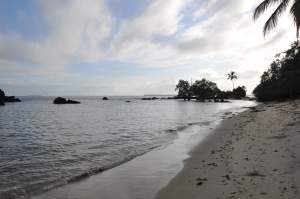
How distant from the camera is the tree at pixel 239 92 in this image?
154 m

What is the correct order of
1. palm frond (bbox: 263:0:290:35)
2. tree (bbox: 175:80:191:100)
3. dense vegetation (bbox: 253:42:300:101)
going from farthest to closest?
tree (bbox: 175:80:191:100)
dense vegetation (bbox: 253:42:300:101)
palm frond (bbox: 263:0:290:35)

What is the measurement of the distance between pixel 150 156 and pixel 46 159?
521cm

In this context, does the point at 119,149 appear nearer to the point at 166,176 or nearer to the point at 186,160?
the point at 186,160

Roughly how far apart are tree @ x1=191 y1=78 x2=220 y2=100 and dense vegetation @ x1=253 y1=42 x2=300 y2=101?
5338 cm

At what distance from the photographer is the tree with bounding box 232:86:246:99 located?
154 metres

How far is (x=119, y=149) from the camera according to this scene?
1800 centimetres

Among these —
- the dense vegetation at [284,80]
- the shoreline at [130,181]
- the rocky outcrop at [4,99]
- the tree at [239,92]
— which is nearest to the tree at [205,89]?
the tree at [239,92]

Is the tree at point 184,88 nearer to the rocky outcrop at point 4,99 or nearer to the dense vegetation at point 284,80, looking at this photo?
the dense vegetation at point 284,80

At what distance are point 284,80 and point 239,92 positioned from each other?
305 feet

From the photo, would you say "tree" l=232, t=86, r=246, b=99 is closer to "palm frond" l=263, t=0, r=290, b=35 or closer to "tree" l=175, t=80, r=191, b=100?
"tree" l=175, t=80, r=191, b=100

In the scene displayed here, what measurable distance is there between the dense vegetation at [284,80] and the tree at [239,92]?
201 ft

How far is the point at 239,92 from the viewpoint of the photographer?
154 m

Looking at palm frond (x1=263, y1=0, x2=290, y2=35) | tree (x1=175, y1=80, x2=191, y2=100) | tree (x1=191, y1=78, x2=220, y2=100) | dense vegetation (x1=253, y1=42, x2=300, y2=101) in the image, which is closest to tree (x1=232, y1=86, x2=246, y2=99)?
tree (x1=191, y1=78, x2=220, y2=100)

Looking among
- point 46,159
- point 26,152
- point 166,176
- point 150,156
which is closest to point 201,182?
point 166,176
